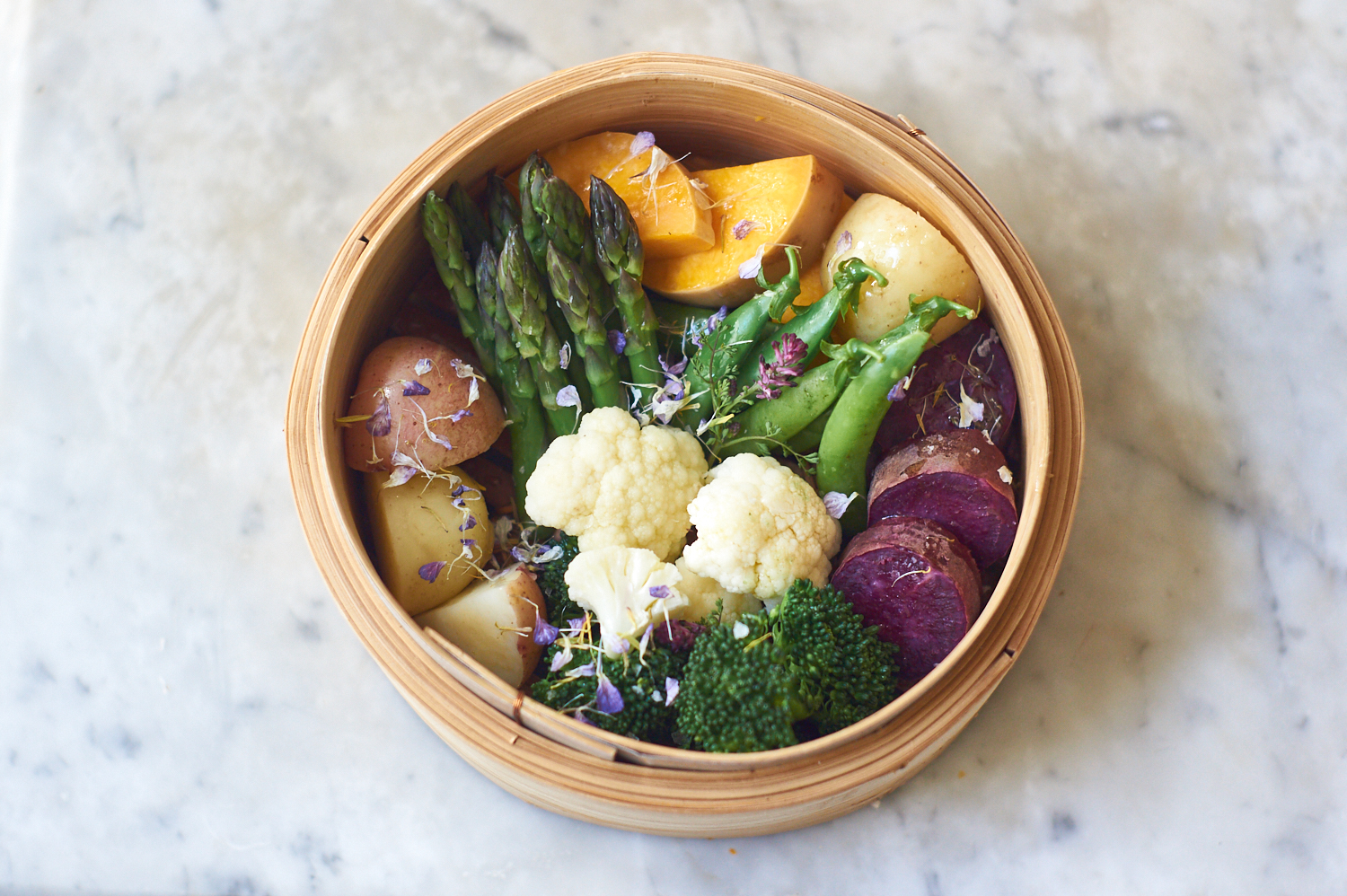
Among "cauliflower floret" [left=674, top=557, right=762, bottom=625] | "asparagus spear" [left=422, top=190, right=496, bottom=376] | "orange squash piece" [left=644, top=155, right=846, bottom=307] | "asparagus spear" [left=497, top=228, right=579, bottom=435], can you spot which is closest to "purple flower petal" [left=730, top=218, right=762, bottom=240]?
"orange squash piece" [left=644, top=155, right=846, bottom=307]

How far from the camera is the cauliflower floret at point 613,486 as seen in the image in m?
1.65

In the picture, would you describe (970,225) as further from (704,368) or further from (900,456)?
(704,368)

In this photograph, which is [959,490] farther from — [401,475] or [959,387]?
[401,475]

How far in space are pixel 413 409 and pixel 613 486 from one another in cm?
37

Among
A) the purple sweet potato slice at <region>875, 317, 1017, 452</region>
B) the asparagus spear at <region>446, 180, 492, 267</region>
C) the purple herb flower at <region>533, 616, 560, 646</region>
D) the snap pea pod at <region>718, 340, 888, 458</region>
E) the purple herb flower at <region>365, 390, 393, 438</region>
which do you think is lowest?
the purple sweet potato slice at <region>875, 317, 1017, 452</region>

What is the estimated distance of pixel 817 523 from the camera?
1643mm

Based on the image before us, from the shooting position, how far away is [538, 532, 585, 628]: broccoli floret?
5.42 ft

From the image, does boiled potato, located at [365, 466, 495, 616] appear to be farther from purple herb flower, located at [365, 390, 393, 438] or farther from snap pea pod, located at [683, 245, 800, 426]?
snap pea pod, located at [683, 245, 800, 426]

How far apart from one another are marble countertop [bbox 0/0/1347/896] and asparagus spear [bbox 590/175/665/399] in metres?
0.67

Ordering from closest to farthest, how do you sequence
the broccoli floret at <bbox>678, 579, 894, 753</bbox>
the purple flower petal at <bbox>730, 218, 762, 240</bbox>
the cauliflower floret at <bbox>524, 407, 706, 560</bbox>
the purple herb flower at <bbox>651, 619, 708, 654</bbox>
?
the broccoli floret at <bbox>678, 579, 894, 753</bbox>, the purple herb flower at <bbox>651, 619, 708, 654</bbox>, the cauliflower floret at <bbox>524, 407, 706, 560</bbox>, the purple flower petal at <bbox>730, 218, 762, 240</bbox>

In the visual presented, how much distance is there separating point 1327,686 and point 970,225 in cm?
120

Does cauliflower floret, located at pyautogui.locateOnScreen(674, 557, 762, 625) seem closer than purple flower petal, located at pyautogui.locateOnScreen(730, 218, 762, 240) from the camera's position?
Yes

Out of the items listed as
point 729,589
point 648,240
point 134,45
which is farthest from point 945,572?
point 134,45

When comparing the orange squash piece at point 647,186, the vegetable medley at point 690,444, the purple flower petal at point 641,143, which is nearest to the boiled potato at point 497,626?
the vegetable medley at point 690,444
